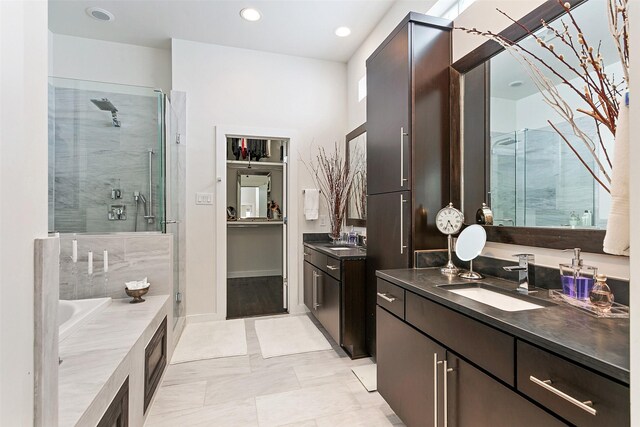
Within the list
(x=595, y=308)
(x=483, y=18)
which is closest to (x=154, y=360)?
(x=595, y=308)

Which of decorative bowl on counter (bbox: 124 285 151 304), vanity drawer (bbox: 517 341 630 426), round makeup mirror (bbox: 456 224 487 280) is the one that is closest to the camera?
vanity drawer (bbox: 517 341 630 426)

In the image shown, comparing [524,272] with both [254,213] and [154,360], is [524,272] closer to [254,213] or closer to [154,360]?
[154,360]

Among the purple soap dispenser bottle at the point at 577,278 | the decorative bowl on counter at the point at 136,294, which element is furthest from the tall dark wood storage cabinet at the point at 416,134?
the decorative bowl on counter at the point at 136,294

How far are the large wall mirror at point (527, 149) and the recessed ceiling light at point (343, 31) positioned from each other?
1.63 meters

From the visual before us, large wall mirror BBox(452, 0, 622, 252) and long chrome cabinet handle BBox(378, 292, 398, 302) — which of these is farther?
long chrome cabinet handle BBox(378, 292, 398, 302)

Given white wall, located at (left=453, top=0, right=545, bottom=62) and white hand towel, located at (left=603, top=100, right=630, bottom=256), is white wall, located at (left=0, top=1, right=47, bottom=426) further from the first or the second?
white wall, located at (left=453, top=0, right=545, bottom=62)

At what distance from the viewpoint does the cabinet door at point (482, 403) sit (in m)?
0.90

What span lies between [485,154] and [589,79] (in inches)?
29.8

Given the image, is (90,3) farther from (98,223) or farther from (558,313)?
(558,313)

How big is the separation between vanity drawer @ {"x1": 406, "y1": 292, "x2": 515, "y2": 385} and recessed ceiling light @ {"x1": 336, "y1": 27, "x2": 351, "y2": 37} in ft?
9.43

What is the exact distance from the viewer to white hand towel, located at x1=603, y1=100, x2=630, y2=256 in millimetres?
804

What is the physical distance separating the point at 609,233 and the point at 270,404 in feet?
6.44

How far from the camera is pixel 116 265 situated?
2428mm

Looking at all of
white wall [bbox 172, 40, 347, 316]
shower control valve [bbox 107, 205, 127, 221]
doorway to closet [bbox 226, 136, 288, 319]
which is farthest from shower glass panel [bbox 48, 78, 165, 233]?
doorway to closet [bbox 226, 136, 288, 319]
